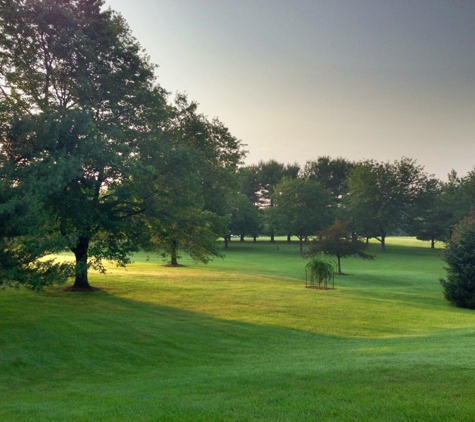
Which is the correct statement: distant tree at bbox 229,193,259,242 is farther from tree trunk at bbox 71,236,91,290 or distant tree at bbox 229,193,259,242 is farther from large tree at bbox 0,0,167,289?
large tree at bbox 0,0,167,289

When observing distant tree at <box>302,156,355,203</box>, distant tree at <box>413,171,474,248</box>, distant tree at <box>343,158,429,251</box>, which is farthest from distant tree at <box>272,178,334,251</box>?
distant tree at <box>302,156,355,203</box>

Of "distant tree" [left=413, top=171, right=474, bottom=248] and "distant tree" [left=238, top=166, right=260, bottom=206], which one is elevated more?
"distant tree" [left=238, top=166, right=260, bottom=206]

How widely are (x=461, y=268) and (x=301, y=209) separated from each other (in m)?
53.4

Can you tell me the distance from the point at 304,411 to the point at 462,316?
Result: 20683 millimetres

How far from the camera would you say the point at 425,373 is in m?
8.12

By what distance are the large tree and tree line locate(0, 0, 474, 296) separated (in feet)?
Answer: 0.21

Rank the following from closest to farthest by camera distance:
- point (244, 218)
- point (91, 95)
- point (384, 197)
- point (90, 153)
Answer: point (90, 153)
point (91, 95)
point (384, 197)
point (244, 218)

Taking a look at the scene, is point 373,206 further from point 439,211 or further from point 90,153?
point 90,153

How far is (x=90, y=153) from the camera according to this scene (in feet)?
55.9

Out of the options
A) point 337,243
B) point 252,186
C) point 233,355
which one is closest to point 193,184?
point 233,355

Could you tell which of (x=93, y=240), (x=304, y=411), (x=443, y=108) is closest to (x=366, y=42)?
(x=443, y=108)

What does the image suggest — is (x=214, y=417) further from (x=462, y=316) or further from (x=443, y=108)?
(x=443, y=108)

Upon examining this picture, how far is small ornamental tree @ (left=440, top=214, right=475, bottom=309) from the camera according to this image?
28281mm

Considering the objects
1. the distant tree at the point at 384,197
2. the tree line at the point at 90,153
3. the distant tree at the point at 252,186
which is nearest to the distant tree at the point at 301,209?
the distant tree at the point at 384,197
